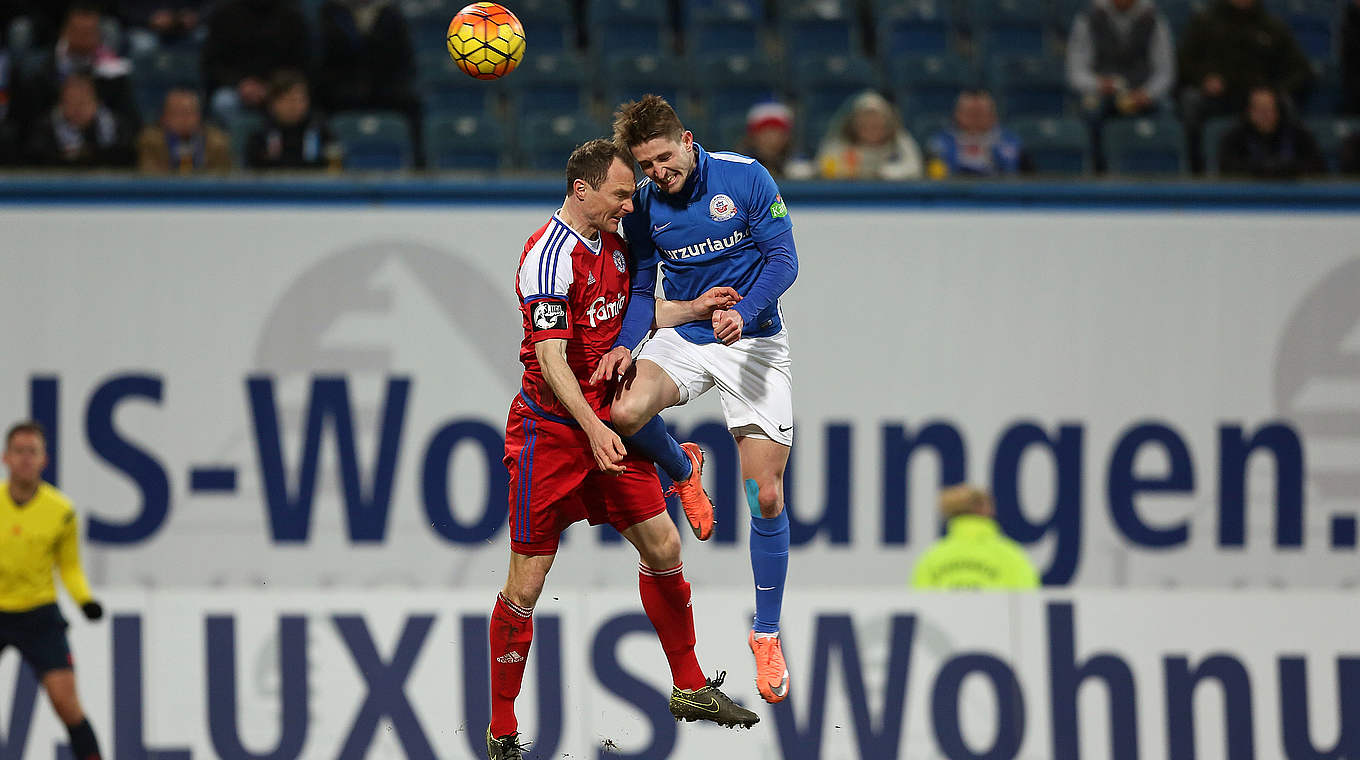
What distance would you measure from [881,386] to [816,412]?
0.58m

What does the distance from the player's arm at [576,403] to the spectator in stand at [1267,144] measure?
28.0 feet

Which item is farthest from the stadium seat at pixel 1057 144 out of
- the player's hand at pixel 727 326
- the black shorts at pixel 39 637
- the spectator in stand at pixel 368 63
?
the black shorts at pixel 39 637

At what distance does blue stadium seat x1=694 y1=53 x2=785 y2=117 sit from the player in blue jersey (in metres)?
7.45

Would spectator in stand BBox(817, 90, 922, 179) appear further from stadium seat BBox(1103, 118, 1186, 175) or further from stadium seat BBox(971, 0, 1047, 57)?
stadium seat BBox(971, 0, 1047, 57)

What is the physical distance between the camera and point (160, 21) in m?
15.1

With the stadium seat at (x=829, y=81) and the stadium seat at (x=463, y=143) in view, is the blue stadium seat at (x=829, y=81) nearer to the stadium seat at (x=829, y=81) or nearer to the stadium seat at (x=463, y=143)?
the stadium seat at (x=829, y=81)

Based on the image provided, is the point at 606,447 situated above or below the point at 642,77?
below

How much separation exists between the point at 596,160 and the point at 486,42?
66cm

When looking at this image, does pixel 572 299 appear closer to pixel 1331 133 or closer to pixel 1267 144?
pixel 1267 144

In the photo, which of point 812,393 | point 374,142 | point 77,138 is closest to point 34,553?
point 77,138

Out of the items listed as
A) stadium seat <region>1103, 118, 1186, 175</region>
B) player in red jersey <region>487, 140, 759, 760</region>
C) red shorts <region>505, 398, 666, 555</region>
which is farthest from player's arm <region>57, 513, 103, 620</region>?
stadium seat <region>1103, 118, 1186, 175</region>

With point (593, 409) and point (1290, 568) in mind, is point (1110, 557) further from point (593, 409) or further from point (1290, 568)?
point (593, 409)

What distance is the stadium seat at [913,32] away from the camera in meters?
15.6

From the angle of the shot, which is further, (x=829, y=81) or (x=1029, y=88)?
(x=1029, y=88)
